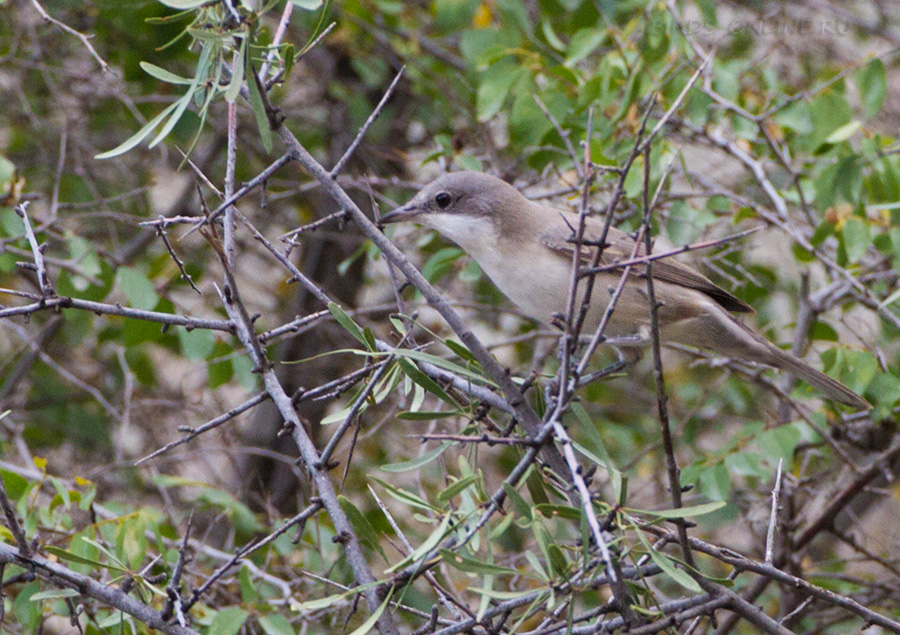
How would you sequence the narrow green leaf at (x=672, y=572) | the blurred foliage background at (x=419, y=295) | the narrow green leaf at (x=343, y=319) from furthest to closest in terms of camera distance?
1. the blurred foliage background at (x=419, y=295)
2. the narrow green leaf at (x=343, y=319)
3. the narrow green leaf at (x=672, y=572)

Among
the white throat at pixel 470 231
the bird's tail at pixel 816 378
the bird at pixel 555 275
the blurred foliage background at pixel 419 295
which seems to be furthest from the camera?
the white throat at pixel 470 231

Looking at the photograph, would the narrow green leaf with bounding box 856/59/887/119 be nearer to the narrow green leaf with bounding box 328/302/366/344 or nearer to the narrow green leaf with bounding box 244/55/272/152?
the narrow green leaf with bounding box 328/302/366/344

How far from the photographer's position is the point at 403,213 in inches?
145

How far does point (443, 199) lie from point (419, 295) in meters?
0.85

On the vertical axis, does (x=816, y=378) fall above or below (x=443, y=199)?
below

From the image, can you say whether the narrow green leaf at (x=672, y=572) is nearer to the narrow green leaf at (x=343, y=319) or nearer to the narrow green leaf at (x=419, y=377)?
the narrow green leaf at (x=419, y=377)

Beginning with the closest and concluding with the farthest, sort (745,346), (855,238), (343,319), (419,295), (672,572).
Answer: (672,572)
(343,319)
(855,238)
(745,346)
(419,295)

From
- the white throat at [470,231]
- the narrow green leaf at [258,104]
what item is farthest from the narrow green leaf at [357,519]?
the white throat at [470,231]

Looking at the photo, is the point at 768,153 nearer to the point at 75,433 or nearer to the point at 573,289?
the point at 573,289

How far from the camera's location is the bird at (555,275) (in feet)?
11.8

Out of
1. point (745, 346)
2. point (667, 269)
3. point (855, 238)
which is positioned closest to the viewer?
point (855, 238)

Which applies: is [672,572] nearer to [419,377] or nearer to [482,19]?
[419,377]

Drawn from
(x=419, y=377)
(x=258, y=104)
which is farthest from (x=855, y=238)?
(x=258, y=104)

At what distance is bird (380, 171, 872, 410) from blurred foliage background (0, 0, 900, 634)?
0.20 meters
